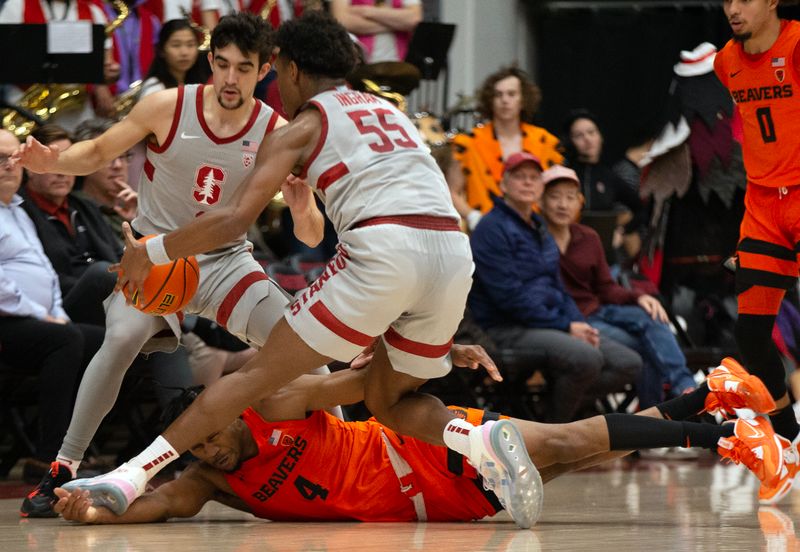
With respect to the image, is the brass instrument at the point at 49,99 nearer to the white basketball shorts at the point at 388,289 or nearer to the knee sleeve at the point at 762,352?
the white basketball shorts at the point at 388,289

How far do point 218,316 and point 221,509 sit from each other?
83 cm

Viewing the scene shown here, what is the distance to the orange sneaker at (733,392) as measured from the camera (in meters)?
5.21

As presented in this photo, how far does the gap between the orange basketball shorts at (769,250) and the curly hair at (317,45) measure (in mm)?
2145

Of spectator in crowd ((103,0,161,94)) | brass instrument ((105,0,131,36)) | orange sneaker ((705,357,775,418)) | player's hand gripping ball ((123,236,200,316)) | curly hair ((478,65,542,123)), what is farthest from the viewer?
curly hair ((478,65,542,123))

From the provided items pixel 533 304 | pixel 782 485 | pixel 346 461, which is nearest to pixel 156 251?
pixel 346 461

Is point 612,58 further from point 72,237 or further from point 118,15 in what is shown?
point 72,237

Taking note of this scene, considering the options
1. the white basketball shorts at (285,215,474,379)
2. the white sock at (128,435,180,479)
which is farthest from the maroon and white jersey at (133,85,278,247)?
the white sock at (128,435,180,479)

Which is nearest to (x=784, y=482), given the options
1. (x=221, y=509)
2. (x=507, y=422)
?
(x=507, y=422)

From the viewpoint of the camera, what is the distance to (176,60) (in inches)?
296

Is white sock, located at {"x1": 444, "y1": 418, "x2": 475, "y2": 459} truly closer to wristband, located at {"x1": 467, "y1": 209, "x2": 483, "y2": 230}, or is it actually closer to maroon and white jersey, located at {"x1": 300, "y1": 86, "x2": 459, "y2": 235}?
maroon and white jersey, located at {"x1": 300, "y1": 86, "x2": 459, "y2": 235}

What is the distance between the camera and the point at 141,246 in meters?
4.33

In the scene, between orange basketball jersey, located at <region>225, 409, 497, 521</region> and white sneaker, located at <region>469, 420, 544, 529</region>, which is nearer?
white sneaker, located at <region>469, 420, 544, 529</region>

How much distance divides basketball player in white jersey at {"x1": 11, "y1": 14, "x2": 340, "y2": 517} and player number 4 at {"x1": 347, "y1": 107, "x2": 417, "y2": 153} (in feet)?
2.31

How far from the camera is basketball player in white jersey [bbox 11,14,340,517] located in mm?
4973
